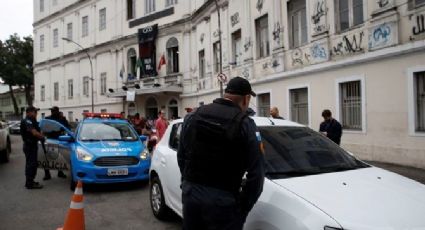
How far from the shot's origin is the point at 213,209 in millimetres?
2770

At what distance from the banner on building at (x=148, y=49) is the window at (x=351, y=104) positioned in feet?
63.2

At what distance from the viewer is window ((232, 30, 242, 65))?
2034cm

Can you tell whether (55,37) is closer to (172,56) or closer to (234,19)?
(172,56)

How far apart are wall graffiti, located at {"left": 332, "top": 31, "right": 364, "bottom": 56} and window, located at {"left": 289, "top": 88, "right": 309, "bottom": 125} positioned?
2333mm

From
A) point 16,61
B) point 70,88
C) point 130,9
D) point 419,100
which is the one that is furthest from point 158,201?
point 16,61

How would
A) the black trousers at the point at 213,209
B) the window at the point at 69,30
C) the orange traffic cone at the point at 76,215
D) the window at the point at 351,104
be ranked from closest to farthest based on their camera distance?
the black trousers at the point at 213,209 < the orange traffic cone at the point at 76,215 < the window at the point at 351,104 < the window at the point at 69,30

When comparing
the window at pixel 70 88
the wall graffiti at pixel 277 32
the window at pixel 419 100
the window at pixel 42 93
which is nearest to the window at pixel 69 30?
the window at pixel 70 88

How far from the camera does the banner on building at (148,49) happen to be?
30434mm

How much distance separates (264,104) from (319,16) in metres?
5.41

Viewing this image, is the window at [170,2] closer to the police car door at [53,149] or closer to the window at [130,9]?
the window at [130,9]

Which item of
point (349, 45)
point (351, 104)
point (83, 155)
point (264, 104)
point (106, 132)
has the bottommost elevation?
point (83, 155)

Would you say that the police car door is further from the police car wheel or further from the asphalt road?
the police car wheel

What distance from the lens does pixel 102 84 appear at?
36562 millimetres

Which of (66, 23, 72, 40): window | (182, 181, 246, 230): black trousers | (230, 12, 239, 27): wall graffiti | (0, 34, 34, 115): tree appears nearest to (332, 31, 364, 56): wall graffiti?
(230, 12, 239, 27): wall graffiti
